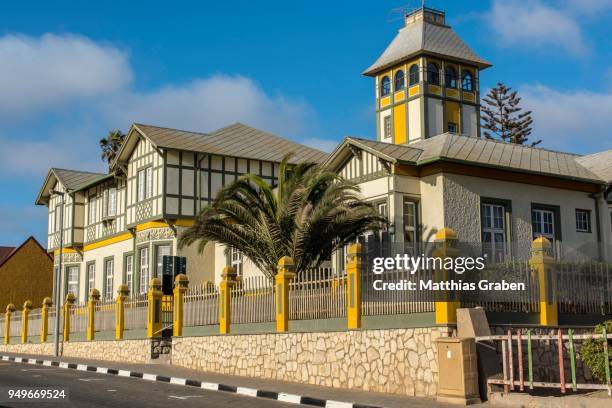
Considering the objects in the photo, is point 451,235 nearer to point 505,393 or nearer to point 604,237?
point 505,393

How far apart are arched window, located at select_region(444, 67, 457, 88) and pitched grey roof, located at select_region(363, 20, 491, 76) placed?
59cm

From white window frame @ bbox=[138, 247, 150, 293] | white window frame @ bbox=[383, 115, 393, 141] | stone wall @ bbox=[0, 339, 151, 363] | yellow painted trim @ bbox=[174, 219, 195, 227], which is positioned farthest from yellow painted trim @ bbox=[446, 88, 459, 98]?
stone wall @ bbox=[0, 339, 151, 363]

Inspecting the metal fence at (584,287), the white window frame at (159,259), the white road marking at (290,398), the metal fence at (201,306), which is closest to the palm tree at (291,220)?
the metal fence at (201,306)

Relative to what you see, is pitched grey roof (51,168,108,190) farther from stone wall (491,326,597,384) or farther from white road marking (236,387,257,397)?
stone wall (491,326,597,384)

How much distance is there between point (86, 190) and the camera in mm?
39094

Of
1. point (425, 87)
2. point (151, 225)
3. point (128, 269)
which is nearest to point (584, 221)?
point (425, 87)

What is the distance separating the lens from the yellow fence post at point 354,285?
15375 millimetres

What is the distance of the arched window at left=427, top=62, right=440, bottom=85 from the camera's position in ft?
107

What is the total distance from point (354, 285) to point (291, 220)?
6.11 meters

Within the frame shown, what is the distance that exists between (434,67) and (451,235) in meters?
20.4

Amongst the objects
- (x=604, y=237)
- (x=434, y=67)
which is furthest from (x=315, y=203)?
(x=434, y=67)

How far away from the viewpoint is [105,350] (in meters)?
26.3

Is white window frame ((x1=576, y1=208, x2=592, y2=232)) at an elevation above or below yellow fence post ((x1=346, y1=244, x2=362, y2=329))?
above

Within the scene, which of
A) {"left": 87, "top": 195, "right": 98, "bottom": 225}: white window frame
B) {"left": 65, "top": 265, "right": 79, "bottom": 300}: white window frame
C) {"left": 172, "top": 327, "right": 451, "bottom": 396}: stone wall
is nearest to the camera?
{"left": 172, "top": 327, "right": 451, "bottom": 396}: stone wall
